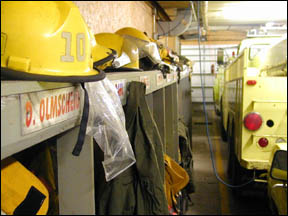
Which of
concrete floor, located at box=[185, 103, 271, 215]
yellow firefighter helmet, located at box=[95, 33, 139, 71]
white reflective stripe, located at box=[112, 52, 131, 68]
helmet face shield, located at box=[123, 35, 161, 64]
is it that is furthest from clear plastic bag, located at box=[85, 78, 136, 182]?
concrete floor, located at box=[185, 103, 271, 215]

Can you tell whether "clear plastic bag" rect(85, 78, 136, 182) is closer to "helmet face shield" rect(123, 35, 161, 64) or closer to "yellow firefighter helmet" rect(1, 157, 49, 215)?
"yellow firefighter helmet" rect(1, 157, 49, 215)

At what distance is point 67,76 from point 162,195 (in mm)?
991

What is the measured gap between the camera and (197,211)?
5152mm

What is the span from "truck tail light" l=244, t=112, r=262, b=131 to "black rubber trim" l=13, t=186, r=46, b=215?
355 centimetres

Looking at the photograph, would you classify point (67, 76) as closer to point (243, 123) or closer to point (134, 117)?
point (134, 117)

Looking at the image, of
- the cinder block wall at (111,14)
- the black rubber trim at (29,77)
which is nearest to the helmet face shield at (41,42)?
the black rubber trim at (29,77)

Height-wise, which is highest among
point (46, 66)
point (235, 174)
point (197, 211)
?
point (46, 66)

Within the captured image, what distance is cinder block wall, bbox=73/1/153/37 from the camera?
→ 11.9ft

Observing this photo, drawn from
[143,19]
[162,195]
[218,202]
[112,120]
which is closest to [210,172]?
[218,202]

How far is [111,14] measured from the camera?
14.8 feet

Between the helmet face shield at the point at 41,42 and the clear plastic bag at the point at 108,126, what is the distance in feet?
0.40

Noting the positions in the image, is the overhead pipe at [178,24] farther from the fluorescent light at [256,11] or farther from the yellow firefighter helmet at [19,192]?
the yellow firefighter helmet at [19,192]

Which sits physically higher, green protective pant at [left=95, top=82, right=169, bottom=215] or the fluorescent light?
the fluorescent light

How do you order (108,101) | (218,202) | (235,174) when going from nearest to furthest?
1. (108,101)
2. (235,174)
3. (218,202)
